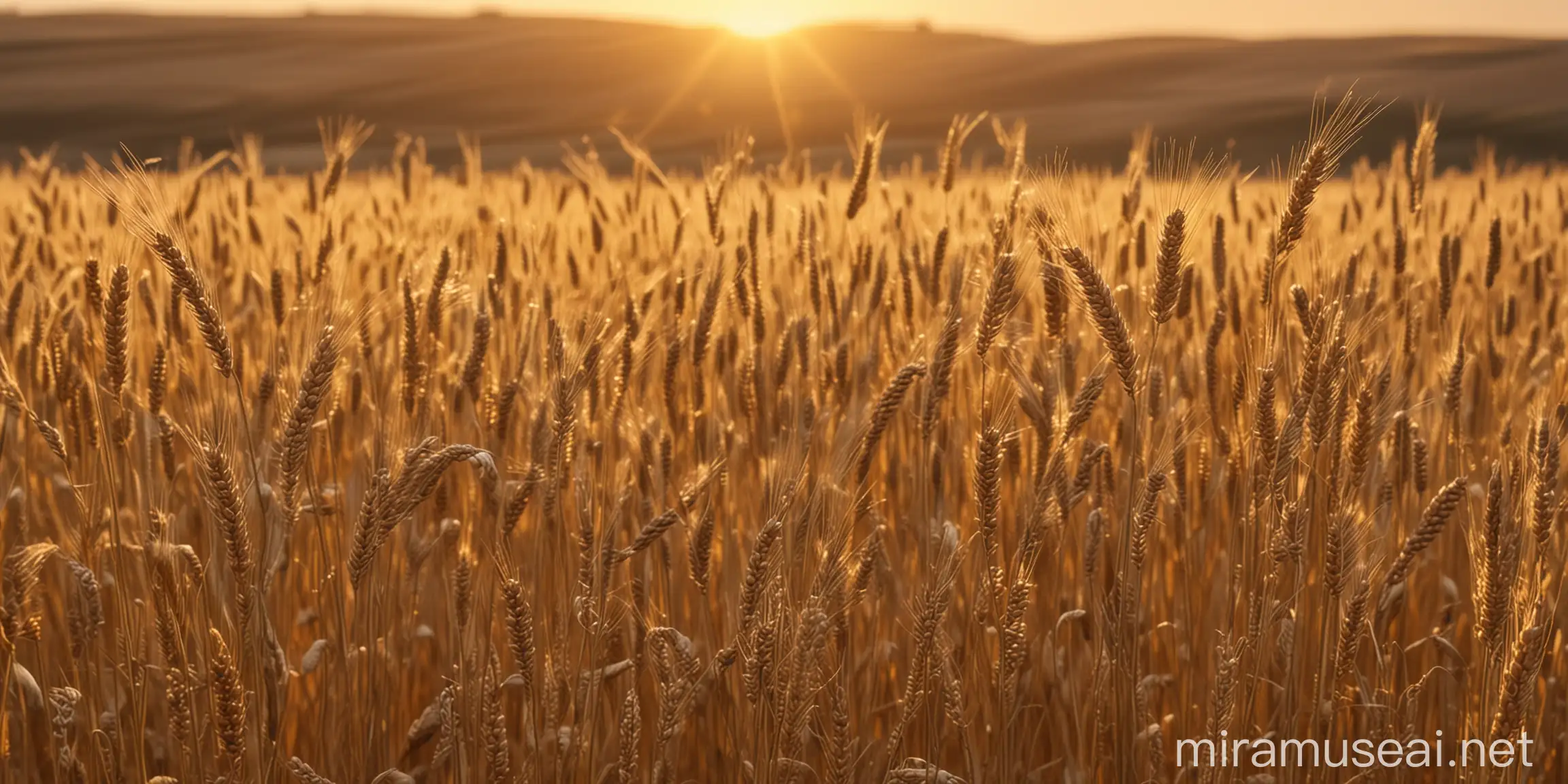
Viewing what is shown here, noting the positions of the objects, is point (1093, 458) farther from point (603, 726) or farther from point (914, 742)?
point (603, 726)

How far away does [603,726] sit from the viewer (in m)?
1.63

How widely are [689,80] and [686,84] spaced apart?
22cm

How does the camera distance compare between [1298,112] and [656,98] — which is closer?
[1298,112]

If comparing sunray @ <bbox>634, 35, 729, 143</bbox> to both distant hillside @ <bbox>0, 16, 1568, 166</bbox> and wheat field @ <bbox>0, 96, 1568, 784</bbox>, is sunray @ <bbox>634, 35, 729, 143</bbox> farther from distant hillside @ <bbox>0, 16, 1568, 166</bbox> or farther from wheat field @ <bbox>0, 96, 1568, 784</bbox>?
wheat field @ <bbox>0, 96, 1568, 784</bbox>

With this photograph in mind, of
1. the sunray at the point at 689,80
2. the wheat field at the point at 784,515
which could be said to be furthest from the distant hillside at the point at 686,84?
the wheat field at the point at 784,515

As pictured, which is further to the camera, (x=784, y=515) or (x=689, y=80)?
(x=689, y=80)

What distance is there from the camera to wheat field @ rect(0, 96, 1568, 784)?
4.00 feet

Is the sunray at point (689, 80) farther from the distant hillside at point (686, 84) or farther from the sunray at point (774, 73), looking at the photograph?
the sunray at point (774, 73)

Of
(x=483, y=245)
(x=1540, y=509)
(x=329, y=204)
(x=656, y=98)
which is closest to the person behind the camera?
(x=1540, y=509)

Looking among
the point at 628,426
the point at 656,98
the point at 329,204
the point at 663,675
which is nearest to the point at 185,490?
the point at 329,204

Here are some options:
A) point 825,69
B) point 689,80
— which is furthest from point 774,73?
point 689,80

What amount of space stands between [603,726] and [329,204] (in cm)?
133

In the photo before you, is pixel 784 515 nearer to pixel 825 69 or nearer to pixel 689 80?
pixel 689 80

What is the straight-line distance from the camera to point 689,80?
33219mm
